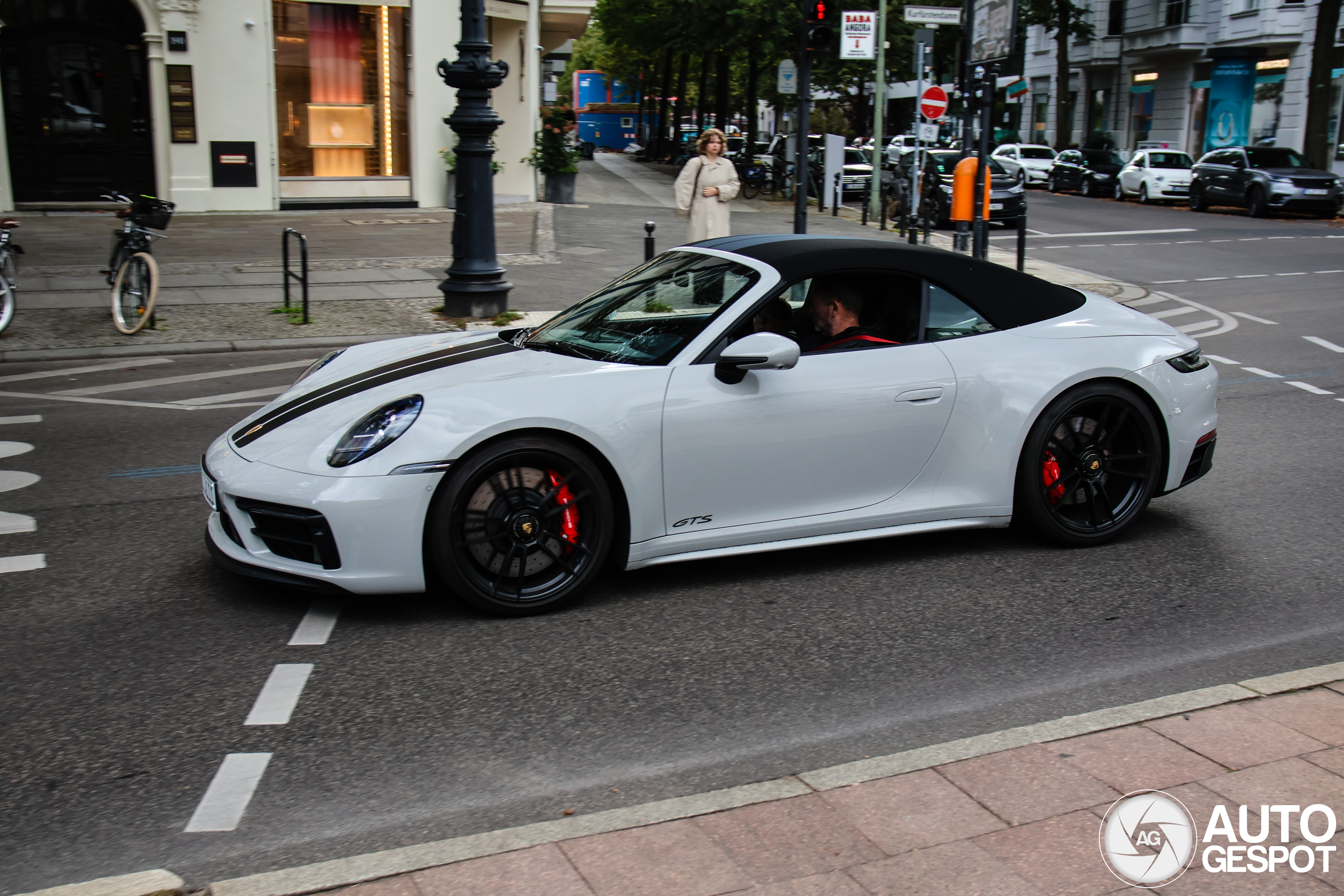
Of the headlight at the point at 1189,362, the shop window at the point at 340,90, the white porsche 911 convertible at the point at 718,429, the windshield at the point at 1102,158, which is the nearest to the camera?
the white porsche 911 convertible at the point at 718,429

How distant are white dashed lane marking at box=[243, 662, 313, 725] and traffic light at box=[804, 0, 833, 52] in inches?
516

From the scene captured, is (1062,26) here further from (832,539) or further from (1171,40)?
(832,539)

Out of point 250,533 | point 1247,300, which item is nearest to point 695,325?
point 250,533

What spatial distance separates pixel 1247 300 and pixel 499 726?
13.3 metres

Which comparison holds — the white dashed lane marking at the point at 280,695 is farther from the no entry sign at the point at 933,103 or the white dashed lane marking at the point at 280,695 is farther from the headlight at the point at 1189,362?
the no entry sign at the point at 933,103

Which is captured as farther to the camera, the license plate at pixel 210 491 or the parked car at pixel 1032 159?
the parked car at pixel 1032 159

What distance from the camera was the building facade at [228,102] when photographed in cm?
2128

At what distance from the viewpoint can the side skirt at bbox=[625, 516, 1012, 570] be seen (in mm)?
4664

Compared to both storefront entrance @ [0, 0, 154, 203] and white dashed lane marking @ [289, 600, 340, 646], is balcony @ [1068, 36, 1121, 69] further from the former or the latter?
white dashed lane marking @ [289, 600, 340, 646]

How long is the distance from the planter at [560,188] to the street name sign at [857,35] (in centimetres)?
643

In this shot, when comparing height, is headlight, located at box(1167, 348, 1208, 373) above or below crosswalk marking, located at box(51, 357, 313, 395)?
above

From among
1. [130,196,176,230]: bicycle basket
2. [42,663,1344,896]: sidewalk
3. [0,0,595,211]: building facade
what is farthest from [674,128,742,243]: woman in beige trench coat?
[0,0,595,211]: building facade

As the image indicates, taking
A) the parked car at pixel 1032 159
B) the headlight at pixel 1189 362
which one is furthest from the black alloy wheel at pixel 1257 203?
the headlight at pixel 1189 362

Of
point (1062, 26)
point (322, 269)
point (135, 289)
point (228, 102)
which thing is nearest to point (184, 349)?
point (135, 289)
